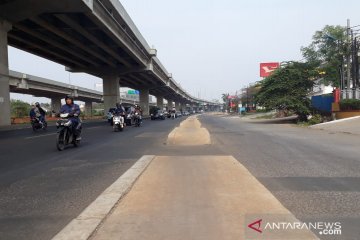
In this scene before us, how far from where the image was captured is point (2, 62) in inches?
1220

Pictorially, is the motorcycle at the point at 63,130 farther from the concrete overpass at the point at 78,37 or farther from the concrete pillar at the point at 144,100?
the concrete pillar at the point at 144,100

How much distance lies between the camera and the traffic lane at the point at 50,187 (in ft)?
17.2

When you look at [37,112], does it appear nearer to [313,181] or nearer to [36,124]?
[36,124]

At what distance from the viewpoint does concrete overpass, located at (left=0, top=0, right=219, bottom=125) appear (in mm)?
30203

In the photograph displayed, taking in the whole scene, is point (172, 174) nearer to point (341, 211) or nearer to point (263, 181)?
point (263, 181)

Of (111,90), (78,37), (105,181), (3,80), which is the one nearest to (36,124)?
(3,80)

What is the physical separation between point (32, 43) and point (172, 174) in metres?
38.6

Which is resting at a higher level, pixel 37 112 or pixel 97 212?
pixel 37 112

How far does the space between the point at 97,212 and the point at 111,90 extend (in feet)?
192

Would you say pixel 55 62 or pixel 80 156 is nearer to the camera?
pixel 80 156

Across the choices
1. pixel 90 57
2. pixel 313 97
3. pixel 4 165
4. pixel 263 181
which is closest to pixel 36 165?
pixel 4 165

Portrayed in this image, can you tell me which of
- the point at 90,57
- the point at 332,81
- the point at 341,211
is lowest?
the point at 341,211

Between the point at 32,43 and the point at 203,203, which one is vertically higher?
the point at 32,43

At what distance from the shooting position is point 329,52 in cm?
5859
